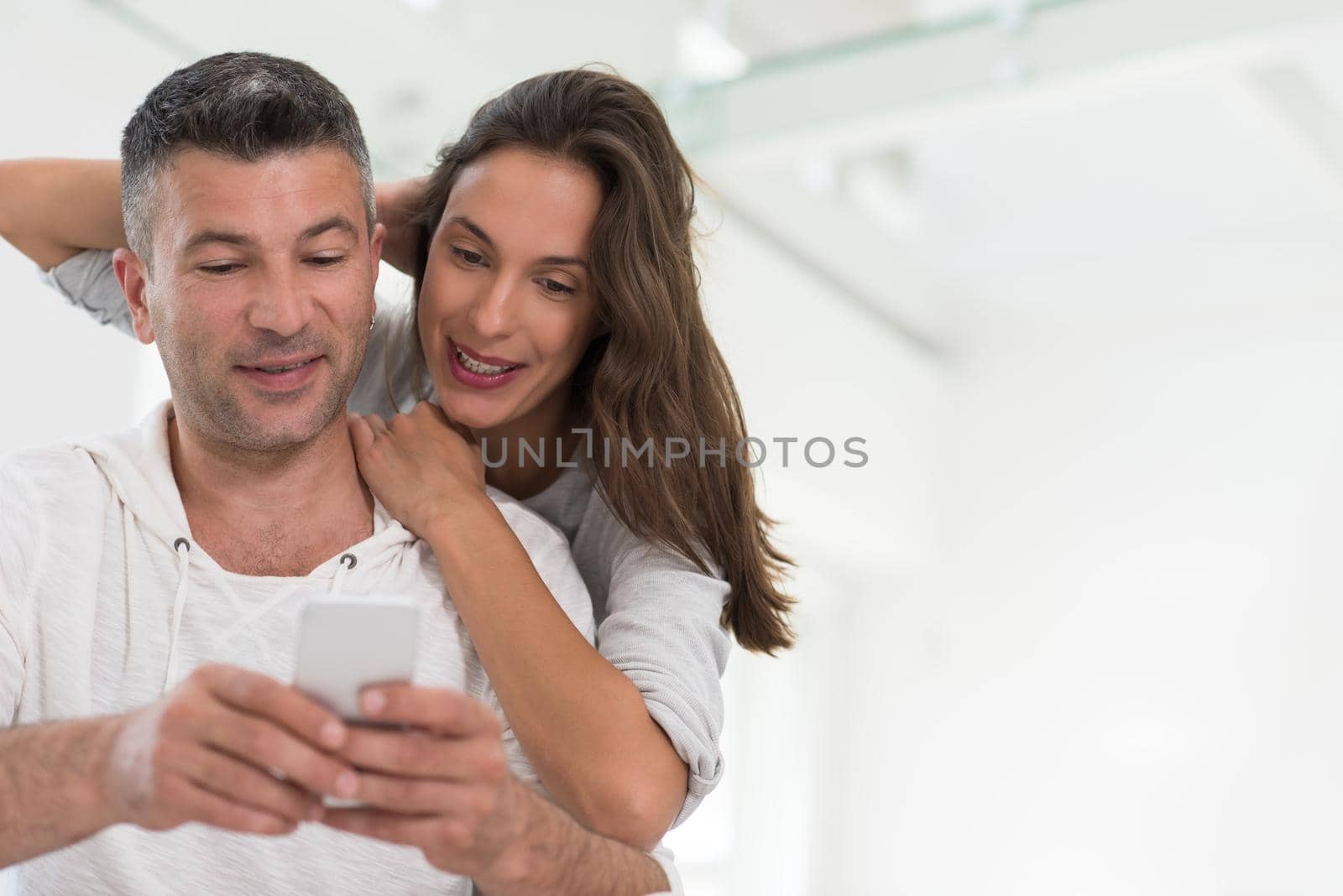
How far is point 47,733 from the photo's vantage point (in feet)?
3.74

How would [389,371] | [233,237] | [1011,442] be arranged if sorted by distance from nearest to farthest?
1. [233,237]
2. [389,371]
3. [1011,442]

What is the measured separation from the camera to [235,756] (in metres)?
1.03

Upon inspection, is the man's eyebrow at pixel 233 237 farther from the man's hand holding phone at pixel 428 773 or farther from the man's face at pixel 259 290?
the man's hand holding phone at pixel 428 773

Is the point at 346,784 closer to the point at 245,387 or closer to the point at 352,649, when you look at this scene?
the point at 352,649

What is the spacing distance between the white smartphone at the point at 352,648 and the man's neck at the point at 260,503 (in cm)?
63

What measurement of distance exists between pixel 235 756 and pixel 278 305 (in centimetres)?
57

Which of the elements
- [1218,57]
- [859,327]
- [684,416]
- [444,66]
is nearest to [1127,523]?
[859,327]

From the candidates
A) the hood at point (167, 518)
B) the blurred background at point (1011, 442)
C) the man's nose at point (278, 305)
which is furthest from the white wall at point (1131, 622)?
the man's nose at point (278, 305)

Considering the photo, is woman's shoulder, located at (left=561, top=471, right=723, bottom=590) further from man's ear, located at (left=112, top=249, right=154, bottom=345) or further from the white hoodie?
man's ear, located at (left=112, top=249, right=154, bottom=345)

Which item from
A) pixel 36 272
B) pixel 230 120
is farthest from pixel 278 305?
pixel 36 272

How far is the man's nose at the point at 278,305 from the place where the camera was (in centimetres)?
145

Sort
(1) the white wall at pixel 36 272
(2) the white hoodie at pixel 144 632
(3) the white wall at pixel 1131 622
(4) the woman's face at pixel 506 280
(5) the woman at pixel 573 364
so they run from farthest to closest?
(3) the white wall at pixel 1131 622
(1) the white wall at pixel 36 272
(4) the woman's face at pixel 506 280
(5) the woman at pixel 573 364
(2) the white hoodie at pixel 144 632

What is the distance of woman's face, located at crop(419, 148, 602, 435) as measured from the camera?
1.81 meters

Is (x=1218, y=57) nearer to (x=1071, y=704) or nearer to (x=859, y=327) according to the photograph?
(x=859, y=327)
